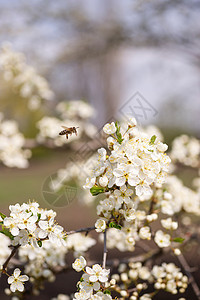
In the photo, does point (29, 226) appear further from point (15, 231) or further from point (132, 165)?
point (132, 165)

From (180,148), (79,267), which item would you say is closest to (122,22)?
(180,148)

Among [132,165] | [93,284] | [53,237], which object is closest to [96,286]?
[93,284]

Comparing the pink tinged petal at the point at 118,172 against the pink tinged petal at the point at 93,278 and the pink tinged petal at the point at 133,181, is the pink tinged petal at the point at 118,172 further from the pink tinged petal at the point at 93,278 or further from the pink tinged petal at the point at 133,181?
the pink tinged petal at the point at 93,278

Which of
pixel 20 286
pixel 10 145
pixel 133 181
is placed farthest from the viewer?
pixel 10 145

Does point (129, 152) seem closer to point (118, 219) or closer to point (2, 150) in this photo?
point (118, 219)

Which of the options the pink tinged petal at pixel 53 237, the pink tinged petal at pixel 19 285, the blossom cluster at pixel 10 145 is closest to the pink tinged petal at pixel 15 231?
the pink tinged petal at pixel 53 237

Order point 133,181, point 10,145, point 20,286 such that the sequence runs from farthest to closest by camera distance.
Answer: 1. point 10,145
2. point 20,286
3. point 133,181
